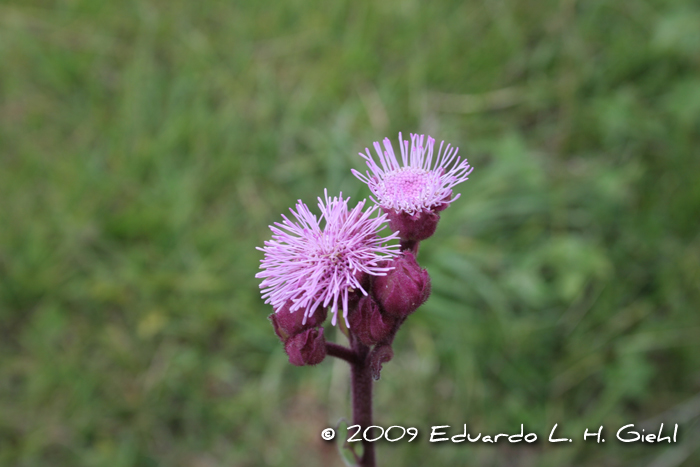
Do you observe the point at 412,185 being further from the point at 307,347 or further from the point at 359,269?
the point at 307,347

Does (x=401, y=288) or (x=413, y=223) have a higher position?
(x=413, y=223)

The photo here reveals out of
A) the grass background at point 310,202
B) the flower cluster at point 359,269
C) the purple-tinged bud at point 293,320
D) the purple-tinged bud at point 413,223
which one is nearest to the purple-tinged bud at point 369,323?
the flower cluster at point 359,269

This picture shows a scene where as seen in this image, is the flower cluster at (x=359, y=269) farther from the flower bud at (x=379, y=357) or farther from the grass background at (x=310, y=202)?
the grass background at (x=310, y=202)

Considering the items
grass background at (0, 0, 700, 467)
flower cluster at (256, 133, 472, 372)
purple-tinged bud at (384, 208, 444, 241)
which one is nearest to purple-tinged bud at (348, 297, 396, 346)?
flower cluster at (256, 133, 472, 372)

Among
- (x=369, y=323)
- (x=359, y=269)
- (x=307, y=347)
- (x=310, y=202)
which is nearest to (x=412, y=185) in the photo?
(x=359, y=269)

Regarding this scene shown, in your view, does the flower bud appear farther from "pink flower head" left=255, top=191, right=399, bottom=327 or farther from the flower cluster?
"pink flower head" left=255, top=191, right=399, bottom=327
